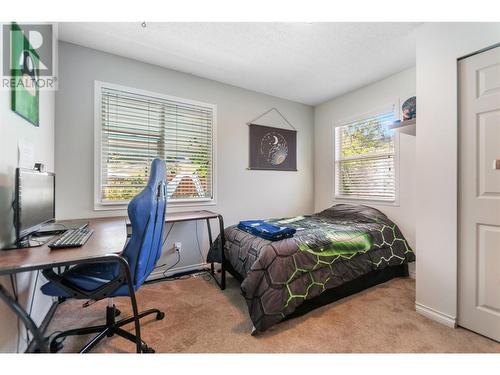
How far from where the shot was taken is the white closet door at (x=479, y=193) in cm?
146

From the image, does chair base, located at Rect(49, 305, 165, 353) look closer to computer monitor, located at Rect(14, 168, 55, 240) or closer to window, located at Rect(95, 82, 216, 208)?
computer monitor, located at Rect(14, 168, 55, 240)

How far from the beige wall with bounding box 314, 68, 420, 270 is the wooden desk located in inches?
119

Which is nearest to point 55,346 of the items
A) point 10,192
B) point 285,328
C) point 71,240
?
point 71,240

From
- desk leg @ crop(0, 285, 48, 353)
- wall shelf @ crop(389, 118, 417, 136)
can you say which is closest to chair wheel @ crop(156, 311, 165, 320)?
desk leg @ crop(0, 285, 48, 353)

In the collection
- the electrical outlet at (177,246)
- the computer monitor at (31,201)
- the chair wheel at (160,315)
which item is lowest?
the chair wheel at (160,315)

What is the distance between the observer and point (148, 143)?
8.28ft

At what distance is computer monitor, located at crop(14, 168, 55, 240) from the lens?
3.65 feet

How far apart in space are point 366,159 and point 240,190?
1.92 m

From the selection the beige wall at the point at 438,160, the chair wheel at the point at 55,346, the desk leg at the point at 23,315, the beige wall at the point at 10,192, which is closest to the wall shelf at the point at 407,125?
the beige wall at the point at 438,160

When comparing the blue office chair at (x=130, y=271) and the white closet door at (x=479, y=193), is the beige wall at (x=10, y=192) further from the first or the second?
the white closet door at (x=479, y=193)

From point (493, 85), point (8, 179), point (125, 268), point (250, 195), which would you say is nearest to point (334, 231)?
point (250, 195)

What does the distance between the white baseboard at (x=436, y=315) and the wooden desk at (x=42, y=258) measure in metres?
2.37

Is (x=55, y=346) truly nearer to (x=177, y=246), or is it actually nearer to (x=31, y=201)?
(x=31, y=201)
